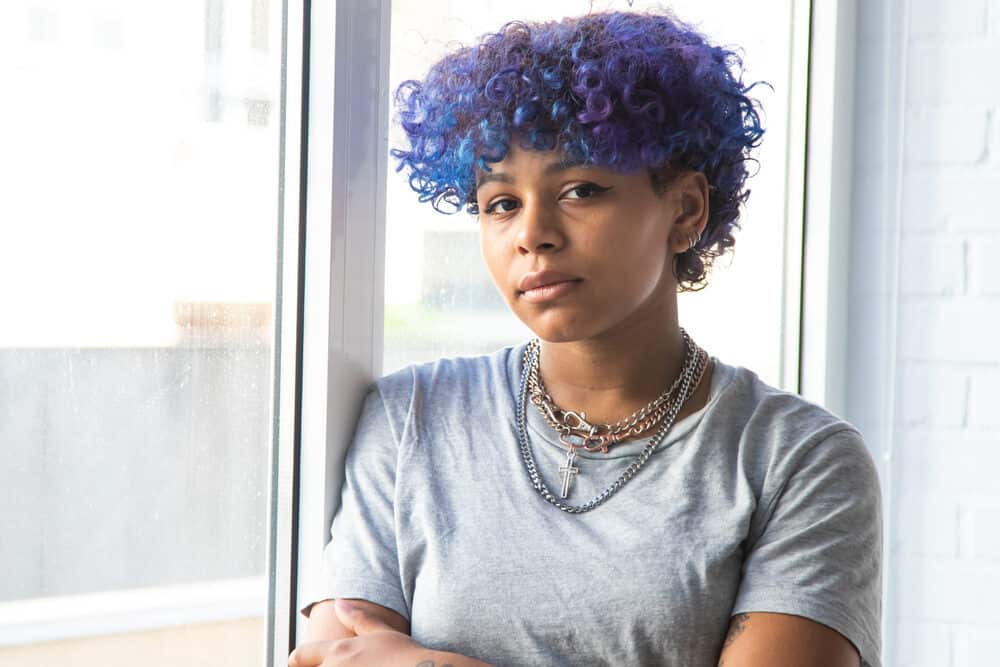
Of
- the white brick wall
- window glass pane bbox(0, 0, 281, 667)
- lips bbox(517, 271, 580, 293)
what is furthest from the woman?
the white brick wall

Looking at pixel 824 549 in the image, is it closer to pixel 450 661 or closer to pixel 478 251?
pixel 450 661

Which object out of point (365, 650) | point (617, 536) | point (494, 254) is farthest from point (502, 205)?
point (365, 650)

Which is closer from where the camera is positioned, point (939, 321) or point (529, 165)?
point (529, 165)

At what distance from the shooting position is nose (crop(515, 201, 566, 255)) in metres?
1.05

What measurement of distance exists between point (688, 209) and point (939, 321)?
0.77 meters

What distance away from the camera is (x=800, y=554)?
1.03 m

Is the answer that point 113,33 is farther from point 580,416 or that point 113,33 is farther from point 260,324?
point 580,416

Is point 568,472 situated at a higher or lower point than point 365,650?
higher

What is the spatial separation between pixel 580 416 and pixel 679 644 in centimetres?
26

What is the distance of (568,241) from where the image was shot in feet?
3.46

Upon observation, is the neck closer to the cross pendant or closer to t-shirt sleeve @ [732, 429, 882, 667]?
the cross pendant

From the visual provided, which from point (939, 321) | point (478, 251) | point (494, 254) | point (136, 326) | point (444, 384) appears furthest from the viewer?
point (939, 321)

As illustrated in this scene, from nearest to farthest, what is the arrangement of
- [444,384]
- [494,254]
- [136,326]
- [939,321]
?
1. [136,326]
2. [494,254]
3. [444,384]
4. [939,321]

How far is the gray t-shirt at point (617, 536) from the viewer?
103 centimetres
